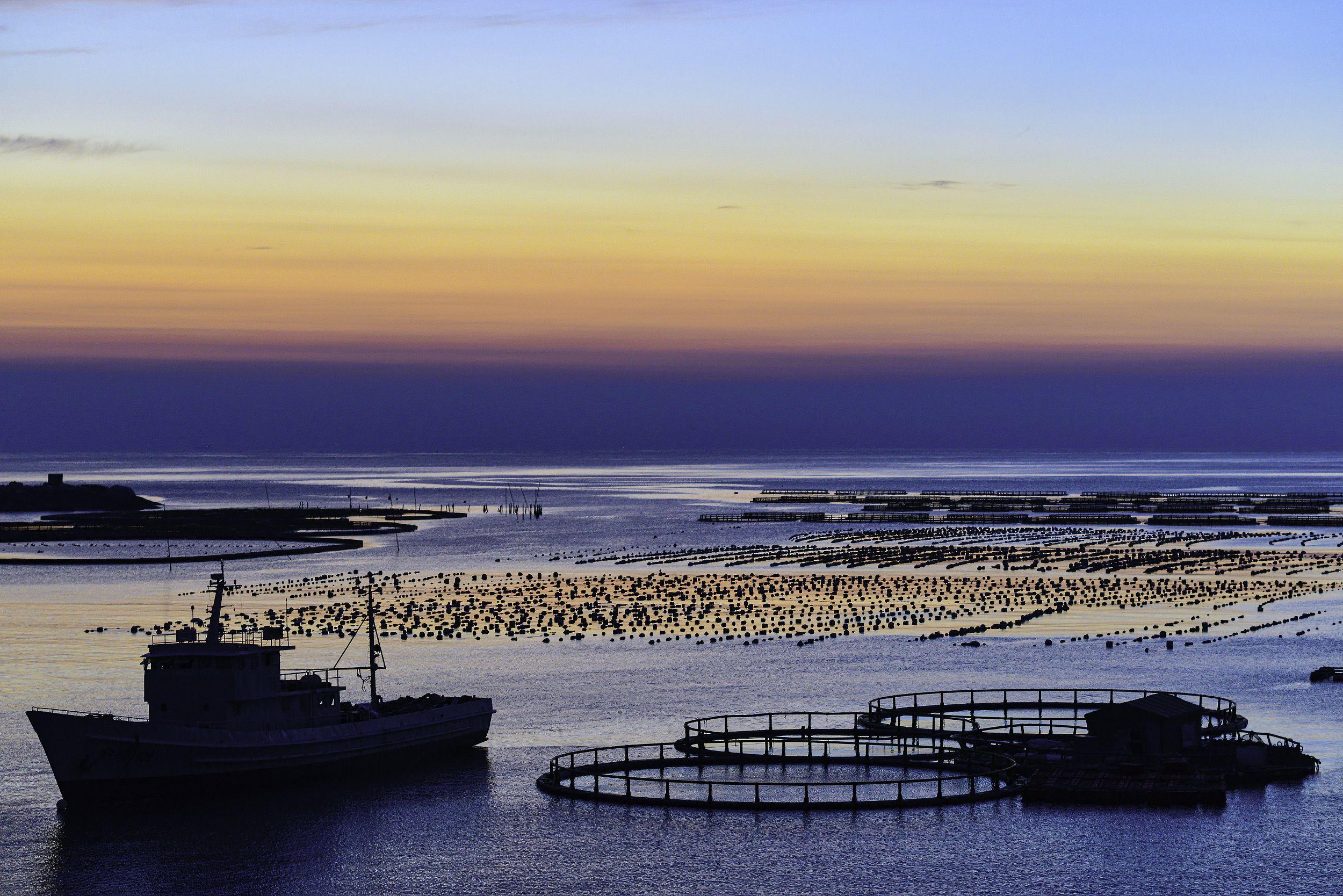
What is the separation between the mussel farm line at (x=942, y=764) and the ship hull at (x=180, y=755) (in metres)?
6.90

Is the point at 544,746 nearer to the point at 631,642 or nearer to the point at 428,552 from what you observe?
the point at 631,642

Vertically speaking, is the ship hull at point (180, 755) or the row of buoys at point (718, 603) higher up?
the row of buoys at point (718, 603)

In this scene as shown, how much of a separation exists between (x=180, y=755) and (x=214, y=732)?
1.21m

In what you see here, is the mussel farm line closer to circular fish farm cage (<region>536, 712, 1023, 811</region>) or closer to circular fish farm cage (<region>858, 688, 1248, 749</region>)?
circular fish farm cage (<region>536, 712, 1023, 811</region>)

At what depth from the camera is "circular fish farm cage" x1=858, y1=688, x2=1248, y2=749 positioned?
54719 millimetres

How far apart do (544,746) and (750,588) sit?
57.7 meters

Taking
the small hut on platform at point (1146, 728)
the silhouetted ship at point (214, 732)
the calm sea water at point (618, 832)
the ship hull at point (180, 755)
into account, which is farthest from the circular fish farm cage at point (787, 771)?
the silhouetted ship at point (214, 732)

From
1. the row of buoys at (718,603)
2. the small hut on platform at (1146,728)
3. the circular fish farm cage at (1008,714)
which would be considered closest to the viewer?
the small hut on platform at (1146,728)

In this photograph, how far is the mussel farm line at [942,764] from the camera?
46.9 metres

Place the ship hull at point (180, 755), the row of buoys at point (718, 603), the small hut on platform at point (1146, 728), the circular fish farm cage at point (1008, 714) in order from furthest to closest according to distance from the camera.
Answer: the row of buoys at point (718, 603)
the circular fish farm cage at point (1008, 714)
the small hut on platform at point (1146, 728)
the ship hull at point (180, 755)

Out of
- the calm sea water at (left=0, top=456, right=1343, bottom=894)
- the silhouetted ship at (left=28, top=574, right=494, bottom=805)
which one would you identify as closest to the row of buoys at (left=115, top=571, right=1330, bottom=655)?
the calm sea water at (left=0, top=456, right=1343, bottom=894)

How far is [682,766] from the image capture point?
51.5 metres

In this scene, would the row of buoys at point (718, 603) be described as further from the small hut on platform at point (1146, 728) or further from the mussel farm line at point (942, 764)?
the small hut on platform at point (1146, 728)

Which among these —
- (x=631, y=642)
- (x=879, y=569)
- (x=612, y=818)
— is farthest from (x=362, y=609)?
(x=612, y=818)
